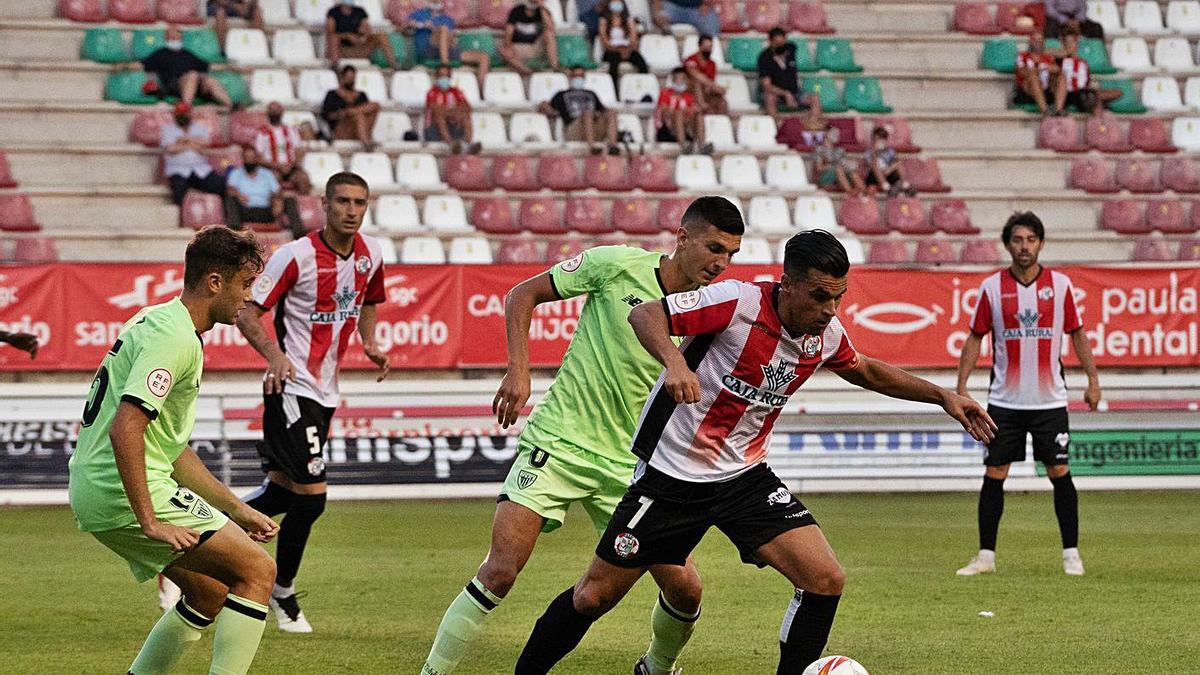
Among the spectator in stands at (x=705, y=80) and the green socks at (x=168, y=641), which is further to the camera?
the spectator in stands at (x=705, y=80)

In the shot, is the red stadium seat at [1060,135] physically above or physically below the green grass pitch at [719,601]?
above

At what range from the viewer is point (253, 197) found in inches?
792

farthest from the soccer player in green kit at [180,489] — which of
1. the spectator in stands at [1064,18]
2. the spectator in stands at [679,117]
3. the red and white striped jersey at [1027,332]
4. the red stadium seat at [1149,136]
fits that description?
the spectator in stands at [1064,18]

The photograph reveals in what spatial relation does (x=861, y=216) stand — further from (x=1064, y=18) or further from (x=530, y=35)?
(x=1064, y=18)

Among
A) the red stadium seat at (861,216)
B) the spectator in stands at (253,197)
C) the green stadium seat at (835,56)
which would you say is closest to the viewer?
the spectator in stands at (253,197)

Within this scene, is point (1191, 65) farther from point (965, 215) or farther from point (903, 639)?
point (903, 639)

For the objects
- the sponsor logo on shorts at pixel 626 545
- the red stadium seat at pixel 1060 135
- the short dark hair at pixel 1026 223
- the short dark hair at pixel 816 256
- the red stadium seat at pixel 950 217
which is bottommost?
the red stadium seat at pixel 950 217

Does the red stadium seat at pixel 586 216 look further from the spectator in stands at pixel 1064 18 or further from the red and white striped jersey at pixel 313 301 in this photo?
the red and white striped jersey at pixel 313 301

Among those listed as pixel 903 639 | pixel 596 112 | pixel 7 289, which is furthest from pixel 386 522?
pixel 596 112

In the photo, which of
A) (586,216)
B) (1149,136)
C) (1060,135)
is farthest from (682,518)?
(1149,136)

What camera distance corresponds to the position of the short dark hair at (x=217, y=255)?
5723 millimetres

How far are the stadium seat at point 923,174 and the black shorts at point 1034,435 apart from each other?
12.9 metres

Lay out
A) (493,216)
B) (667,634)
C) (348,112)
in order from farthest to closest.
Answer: (348,112)
(493,216)
(667,634)

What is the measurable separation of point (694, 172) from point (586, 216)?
1.99 metres
